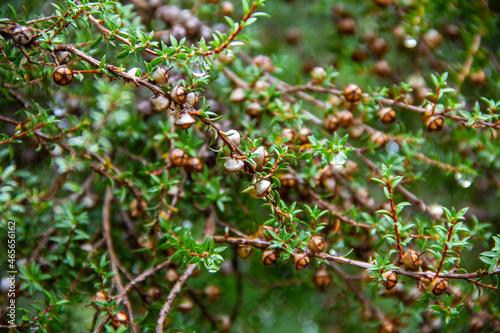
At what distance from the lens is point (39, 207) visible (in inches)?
43.8

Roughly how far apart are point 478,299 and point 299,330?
1.08 metres

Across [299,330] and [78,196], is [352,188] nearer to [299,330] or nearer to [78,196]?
[78,196]

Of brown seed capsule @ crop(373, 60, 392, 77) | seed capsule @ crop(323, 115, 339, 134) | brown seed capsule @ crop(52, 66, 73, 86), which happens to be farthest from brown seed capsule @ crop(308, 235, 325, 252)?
brown seed capsule @ crop(373, 60, 392, 77)

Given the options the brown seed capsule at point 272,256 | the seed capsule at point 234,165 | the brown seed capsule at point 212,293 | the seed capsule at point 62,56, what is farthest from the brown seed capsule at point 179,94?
the brown seed capsule at point 212,293

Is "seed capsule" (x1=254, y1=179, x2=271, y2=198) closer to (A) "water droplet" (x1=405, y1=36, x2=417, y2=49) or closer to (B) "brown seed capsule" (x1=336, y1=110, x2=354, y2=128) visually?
(B) "brown seed capsule" (x1=336, y1=110, x2=354, y2=128)

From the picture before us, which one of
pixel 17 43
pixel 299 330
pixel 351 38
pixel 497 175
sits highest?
pixel 17 43

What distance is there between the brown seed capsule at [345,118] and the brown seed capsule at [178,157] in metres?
A: 0.43

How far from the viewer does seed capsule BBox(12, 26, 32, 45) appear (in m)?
0.88

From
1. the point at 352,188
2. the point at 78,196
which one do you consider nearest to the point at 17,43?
the point at 78,196

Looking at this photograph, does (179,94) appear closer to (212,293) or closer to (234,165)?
(234,165)

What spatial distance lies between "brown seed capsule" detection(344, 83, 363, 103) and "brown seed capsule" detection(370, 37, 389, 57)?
0.57 meters

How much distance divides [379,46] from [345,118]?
0.59 meters

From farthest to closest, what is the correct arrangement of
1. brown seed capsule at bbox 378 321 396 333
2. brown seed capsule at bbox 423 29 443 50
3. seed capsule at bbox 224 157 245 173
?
brown seed capsule at bbox 423 29 443 50 → brown seed capsule at bbox 378 321 396 333 → seed capsule at bbox 224 157 245 173

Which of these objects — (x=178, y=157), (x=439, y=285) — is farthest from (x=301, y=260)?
(x=178, y=157)
